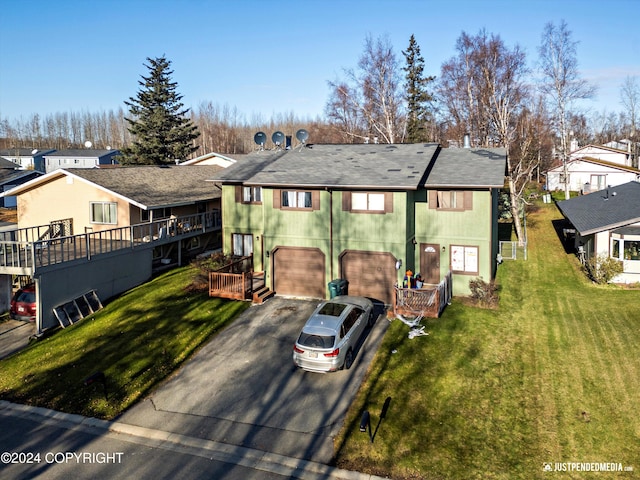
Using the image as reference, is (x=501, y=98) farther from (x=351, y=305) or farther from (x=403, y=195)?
(x=351, y=305)

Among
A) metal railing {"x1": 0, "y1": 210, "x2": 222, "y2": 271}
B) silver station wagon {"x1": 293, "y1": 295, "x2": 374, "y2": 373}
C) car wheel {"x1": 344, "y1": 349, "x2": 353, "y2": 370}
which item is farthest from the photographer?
metal railing {"x1": 0, "y1": 210, "x2": 222, "y2": 271}

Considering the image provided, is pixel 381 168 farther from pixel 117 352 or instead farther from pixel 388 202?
pixel 117 352

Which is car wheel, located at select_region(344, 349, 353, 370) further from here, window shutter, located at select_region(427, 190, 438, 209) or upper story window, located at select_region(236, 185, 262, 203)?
upper story window, located at select_region(236, 185, 262, 203)

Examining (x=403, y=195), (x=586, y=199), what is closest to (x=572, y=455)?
(x=403, y=195)

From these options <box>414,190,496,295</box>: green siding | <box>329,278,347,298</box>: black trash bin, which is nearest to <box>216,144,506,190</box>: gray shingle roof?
<box>414,190,496,295</box>: green siding

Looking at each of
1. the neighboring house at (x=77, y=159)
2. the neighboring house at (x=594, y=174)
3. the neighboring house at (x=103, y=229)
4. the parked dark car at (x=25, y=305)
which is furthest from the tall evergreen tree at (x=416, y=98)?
the neighboring house at (x=77, y=159)

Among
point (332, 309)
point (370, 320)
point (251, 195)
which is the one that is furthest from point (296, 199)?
point (332, 309)
